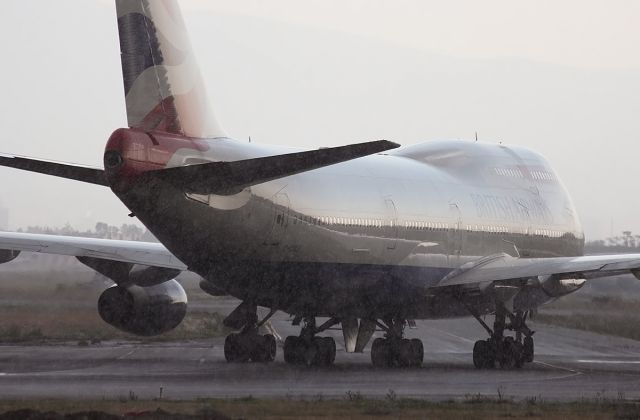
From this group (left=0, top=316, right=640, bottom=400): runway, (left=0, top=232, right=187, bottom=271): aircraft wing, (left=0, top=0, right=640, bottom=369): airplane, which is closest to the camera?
(left=0, top=316, right=640, bottom=400): runway

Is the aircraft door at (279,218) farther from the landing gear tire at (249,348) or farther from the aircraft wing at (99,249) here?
the landing gear tire at (249,348)

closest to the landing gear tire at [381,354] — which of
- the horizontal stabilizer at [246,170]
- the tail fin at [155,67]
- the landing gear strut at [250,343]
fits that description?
the landing gear strut at [250,343]

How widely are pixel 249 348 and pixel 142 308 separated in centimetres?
257

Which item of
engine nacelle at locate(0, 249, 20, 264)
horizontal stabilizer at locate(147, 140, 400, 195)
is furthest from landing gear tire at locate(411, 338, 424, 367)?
engine nacelle at locate(0, 249, 20, 264)

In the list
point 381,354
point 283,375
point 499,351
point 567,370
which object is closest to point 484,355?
point 499,351

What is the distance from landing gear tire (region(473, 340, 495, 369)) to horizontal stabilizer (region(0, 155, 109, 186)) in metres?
10.5

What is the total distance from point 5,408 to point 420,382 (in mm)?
8861

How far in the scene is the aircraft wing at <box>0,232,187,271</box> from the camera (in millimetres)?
26375

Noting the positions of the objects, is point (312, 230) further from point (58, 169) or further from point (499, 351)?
point (499, 351)

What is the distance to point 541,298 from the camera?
1113 inches

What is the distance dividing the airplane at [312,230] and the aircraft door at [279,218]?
51mm

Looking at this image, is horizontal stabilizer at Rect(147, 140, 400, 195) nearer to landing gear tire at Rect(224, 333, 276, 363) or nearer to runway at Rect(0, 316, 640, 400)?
runway at Rect(0, 316, 640, 400)

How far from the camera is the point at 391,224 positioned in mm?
26891

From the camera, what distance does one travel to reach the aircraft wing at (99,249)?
26.4 metres
